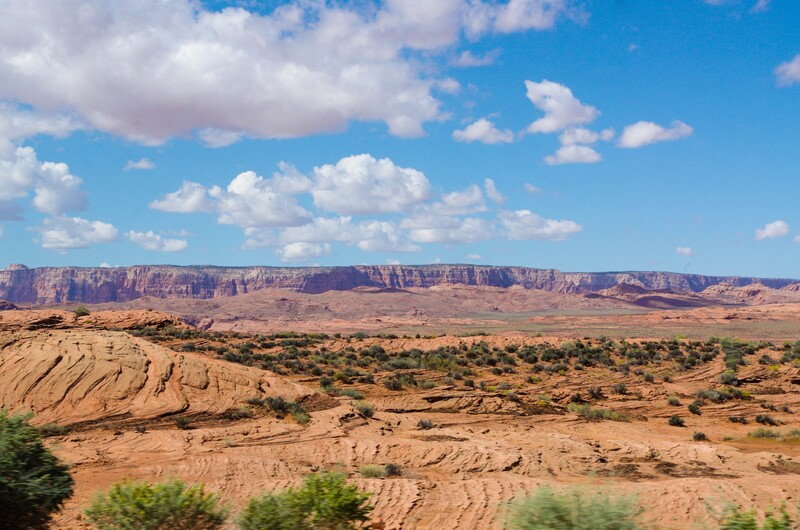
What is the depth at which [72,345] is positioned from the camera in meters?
23.2

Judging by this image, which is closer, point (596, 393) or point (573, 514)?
point (573, 514)

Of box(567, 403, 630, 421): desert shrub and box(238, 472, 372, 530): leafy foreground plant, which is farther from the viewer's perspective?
box(567, 403, 630, 421): desert shrub

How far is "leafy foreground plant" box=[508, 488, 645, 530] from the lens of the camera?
7309 mm

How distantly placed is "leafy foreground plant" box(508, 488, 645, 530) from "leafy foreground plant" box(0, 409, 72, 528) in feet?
21.8

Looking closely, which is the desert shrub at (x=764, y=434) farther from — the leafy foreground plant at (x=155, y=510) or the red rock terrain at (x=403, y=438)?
the leafy foreground plant at (x=155, y=510)

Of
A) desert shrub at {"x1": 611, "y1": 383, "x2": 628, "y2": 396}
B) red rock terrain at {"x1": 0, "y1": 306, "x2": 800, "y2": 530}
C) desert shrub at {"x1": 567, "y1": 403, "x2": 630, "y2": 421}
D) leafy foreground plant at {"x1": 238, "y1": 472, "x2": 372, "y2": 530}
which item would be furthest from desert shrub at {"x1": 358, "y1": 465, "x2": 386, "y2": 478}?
desert shrub at {"x1": 611, "y1": 383, "x2": 628, "y2": 396}

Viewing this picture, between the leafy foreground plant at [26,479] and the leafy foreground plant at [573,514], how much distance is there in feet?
21.8

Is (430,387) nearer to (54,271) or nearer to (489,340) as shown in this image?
(489,340)

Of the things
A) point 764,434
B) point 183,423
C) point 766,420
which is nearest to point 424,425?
point 183,423

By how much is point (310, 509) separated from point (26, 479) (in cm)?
404

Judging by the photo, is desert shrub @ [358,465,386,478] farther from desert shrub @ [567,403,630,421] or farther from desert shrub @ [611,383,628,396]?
desert shrub @ [611,383,628,396]

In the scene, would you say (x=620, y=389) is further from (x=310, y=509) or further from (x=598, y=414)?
(x=310, y=509)

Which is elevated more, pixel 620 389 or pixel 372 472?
pixel 372 472

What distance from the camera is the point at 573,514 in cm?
740
